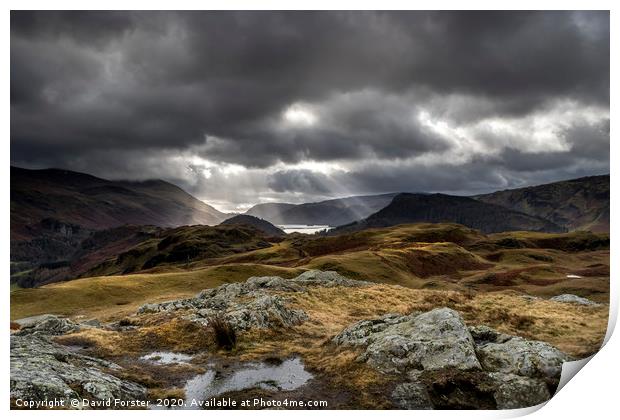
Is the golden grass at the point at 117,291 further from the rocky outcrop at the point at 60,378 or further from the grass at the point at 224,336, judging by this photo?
the rocky outcrop at the point at 60,378

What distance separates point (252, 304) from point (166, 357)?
384 inches

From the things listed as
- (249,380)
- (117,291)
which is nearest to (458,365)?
(249,380)

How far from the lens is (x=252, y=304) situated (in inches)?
1377

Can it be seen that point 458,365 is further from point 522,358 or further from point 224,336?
point 224,336

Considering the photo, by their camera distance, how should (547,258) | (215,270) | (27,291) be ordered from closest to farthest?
(27,291)
(215,270)
(547,258)

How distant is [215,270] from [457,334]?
7702 centimetres

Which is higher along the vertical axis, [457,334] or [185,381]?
[457,334]

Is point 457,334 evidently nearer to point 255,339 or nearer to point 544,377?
point 544,377

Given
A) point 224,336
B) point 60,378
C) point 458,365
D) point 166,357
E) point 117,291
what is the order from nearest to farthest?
1. point 60,378
2. point 458,365
3. point 166,357
4. point 224,336
5. point 117,291

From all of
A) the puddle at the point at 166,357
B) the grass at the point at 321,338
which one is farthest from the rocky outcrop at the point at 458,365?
the puddle at the point at 166,357

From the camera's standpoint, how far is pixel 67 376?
1903cm

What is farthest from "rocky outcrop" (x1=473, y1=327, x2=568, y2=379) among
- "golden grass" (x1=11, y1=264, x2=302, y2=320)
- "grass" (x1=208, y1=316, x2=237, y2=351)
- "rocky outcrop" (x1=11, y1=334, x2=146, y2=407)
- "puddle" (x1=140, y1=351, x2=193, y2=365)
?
"golden grass" (x1=11, y1=264, x2=302, y2=320)

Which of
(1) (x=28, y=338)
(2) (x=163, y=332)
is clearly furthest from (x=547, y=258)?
(1) (x=28, y=338)

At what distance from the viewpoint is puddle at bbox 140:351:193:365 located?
84.0 ft
